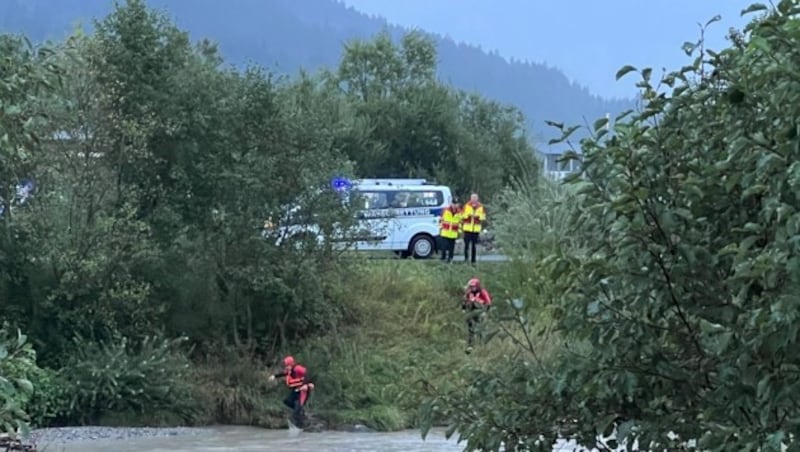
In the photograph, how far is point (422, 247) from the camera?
105 ft

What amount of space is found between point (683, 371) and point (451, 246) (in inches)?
996

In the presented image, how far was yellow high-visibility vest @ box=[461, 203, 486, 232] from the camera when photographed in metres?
28.4

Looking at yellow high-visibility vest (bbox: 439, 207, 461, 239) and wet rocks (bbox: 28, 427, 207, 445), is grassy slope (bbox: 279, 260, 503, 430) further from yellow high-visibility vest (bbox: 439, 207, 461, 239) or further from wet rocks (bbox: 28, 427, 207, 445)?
wet rocks (bbox: 28, 427, 207, 445)

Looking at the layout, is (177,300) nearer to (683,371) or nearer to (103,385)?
(103,385)

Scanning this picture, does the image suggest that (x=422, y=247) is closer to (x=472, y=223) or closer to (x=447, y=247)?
(x=447, y=247)

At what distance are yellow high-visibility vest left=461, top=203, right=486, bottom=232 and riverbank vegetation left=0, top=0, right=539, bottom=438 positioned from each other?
4.43m

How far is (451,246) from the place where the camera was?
29391 millimetres

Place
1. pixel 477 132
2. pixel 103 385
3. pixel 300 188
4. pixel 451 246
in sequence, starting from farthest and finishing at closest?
pixel 477 132 < pixel 451 246 < pixel 300 188 < pixel 103 385

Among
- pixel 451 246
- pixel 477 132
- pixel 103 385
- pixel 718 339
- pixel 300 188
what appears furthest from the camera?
pixel 477 132

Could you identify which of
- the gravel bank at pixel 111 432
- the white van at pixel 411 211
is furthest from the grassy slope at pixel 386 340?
the white van at pixel 411 211

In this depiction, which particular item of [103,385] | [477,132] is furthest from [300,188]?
[477,132]

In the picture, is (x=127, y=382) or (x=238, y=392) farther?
(x=238, y=392)

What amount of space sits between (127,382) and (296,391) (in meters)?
2.85

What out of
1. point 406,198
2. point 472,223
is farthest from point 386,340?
point 406,198
